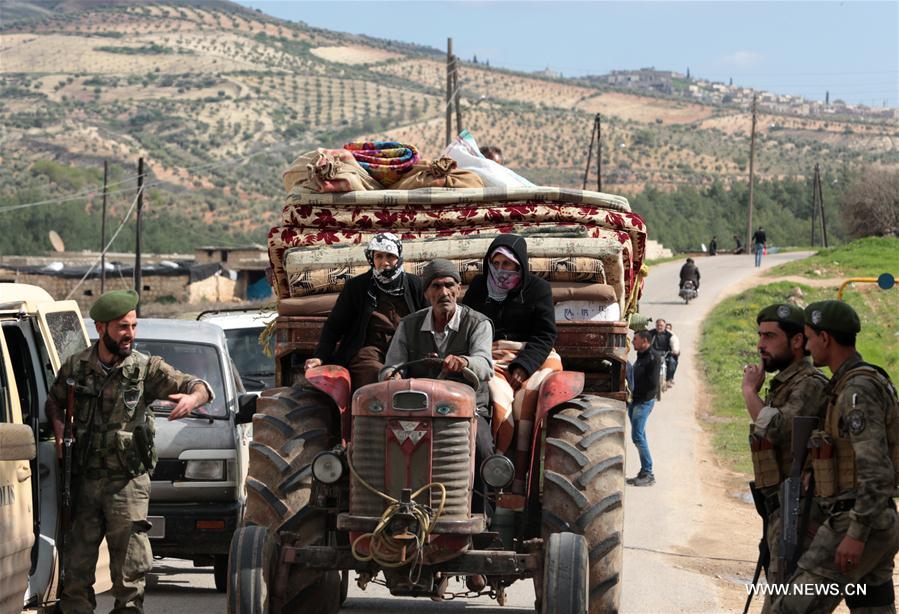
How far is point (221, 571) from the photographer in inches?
431

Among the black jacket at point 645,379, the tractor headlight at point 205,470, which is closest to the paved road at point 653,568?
the tractor headlight at point 205,470

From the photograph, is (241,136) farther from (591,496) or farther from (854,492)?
(854,492)

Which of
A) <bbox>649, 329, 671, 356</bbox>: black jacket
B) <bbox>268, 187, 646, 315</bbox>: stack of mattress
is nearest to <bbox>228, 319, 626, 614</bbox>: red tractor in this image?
<bbox>268, 187, 646, 315</bbox>: stack of mattress

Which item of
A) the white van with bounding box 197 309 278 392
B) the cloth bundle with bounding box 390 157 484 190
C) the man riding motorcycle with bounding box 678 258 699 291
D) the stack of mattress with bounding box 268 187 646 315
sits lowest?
the man riding motorcycle with bounding box 678 258 699 291

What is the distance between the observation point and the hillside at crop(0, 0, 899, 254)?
356ft

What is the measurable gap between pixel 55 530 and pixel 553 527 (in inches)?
114

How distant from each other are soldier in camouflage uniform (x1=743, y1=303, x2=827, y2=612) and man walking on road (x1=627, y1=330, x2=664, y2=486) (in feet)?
34.3

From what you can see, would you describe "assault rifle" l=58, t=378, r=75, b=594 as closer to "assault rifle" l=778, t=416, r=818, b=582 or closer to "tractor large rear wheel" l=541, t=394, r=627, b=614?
"tractor large rear wheel" l=541, t=394, r=627, b=614

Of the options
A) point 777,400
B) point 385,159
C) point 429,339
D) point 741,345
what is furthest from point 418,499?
point 741,345

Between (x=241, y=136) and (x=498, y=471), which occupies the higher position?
(x=498, y=471)

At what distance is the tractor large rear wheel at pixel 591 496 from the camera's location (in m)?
7.76

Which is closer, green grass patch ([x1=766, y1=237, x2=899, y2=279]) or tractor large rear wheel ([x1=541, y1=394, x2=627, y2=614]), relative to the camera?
tractor large rear wheel ([x1=541, y1=394, x2=627, y2=614])

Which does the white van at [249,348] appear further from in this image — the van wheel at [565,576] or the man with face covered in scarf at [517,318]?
the van wheel at [565,576]

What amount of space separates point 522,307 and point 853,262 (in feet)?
163
